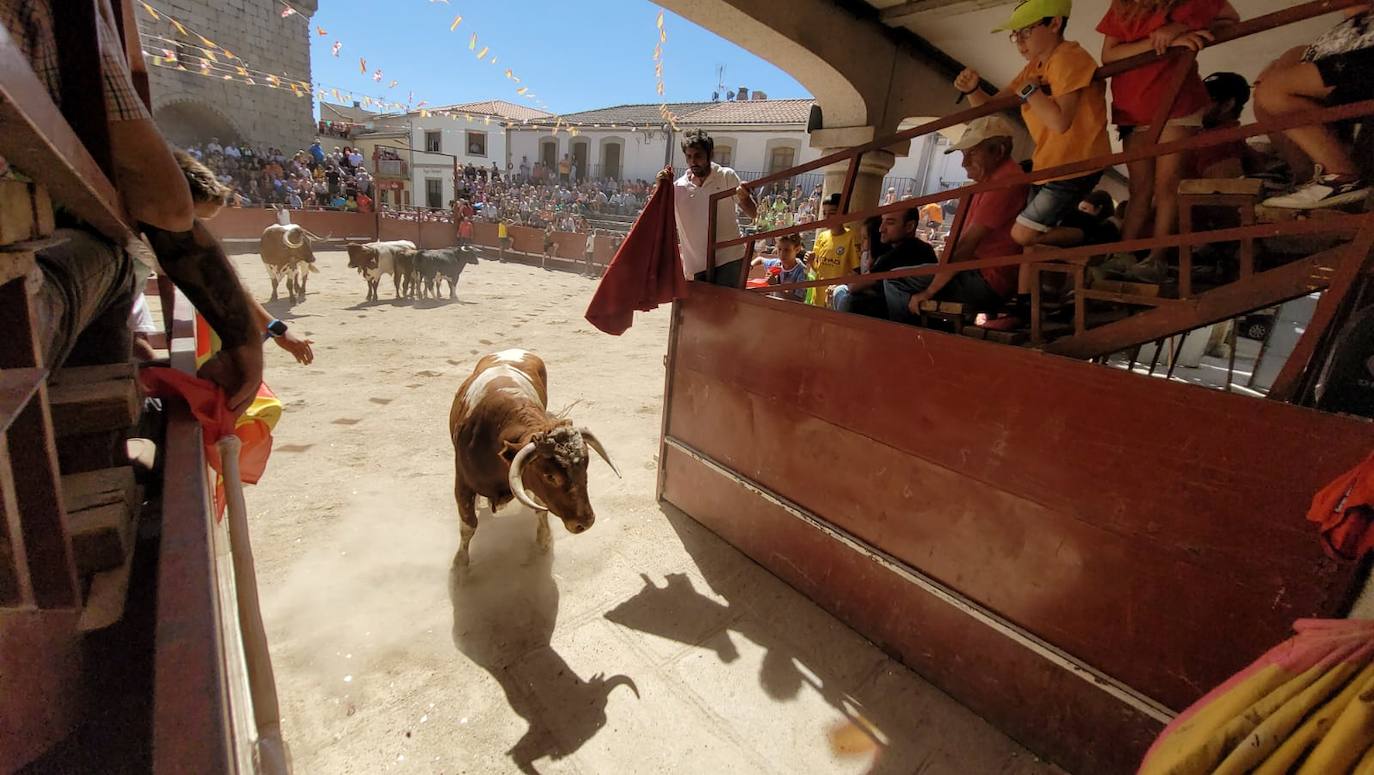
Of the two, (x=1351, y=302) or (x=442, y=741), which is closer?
(x=1351, y=302)

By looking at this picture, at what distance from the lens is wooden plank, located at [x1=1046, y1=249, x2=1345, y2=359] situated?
2.00 m

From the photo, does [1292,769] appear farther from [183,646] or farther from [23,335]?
[23,335]

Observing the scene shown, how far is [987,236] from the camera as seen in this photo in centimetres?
335

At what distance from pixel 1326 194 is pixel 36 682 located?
3.90 meters

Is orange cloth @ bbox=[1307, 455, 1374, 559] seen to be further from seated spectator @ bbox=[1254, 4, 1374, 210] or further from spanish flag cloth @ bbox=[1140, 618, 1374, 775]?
seated spectator @ bbox=[1254, 4, 1374, 210]

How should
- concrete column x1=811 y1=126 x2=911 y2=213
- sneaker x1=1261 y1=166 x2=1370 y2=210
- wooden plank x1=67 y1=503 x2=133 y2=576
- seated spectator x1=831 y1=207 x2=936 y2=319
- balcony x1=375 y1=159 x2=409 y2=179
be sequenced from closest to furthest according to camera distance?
wooden plank x1=67 y1=503 x2=133 y2=576 → sneaker x1=1261 y1=166 x2=1370 y2=210 → seated spectator x1=831 y1=207 x2=936 y2=319 → concrete column x1=811 y1=126 x2=911 y2=213 → balcony x1=375 y1=159 x2=409 y2=179

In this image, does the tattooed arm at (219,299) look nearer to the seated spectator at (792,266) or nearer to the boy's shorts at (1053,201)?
the boy's shorts at (1053,201)

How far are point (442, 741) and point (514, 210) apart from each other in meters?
29.7

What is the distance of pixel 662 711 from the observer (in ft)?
9.86

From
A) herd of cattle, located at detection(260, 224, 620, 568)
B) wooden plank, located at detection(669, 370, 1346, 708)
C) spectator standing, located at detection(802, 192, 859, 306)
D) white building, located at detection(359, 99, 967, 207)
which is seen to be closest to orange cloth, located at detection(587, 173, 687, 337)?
herd of cattle, located at detection(260, 224, 620, 568)

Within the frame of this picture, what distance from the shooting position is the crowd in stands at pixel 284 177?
75.9 feet

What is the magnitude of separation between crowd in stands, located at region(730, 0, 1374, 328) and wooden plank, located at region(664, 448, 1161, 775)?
5.53 feet

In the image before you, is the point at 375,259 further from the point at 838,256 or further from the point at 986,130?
the point at 986,130

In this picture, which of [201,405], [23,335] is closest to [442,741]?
[201,405]
